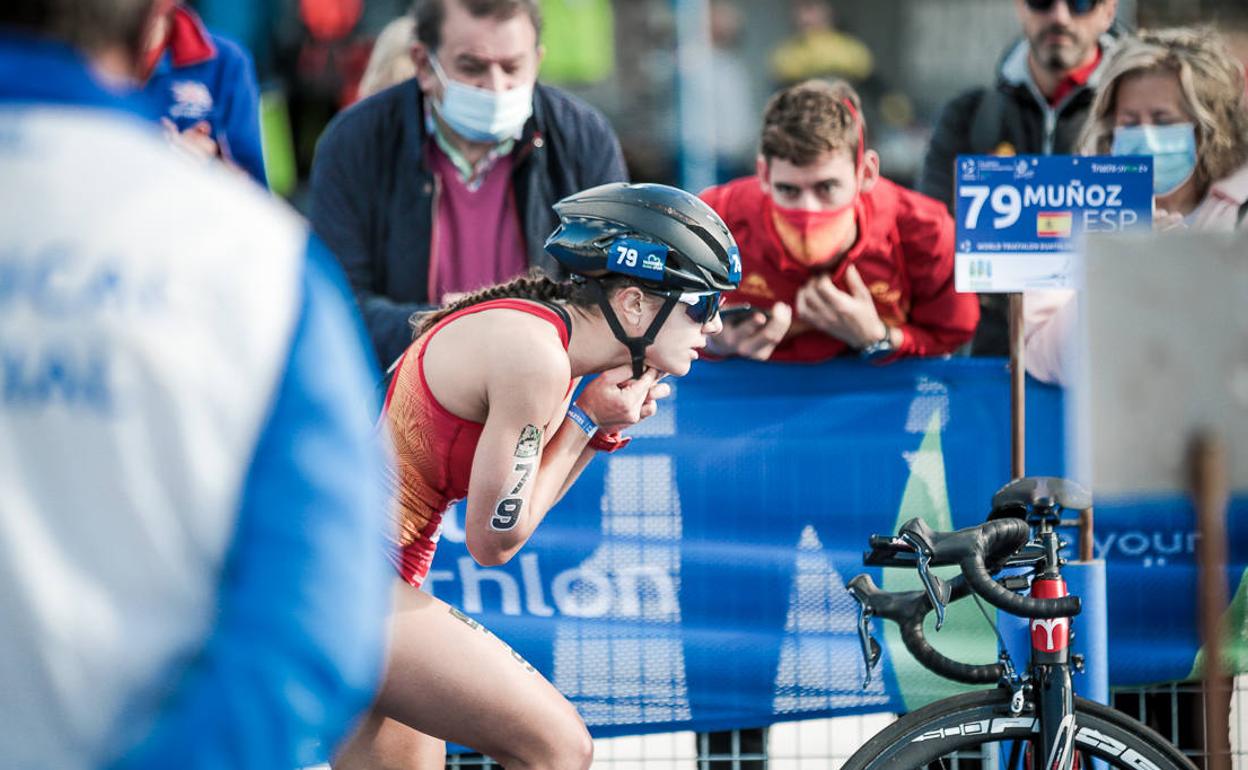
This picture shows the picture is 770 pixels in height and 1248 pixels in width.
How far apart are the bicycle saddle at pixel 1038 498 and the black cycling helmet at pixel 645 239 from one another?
2.48 feet

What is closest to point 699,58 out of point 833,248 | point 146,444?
point 833,248

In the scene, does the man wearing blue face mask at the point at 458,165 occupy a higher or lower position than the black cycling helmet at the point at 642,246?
higher

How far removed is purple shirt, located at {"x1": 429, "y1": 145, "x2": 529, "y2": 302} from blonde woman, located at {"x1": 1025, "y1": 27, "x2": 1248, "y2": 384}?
1.55 metres

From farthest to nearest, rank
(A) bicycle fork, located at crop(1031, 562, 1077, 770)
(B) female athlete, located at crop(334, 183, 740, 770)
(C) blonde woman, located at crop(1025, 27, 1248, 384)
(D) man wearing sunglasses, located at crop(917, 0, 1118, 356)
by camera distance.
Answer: (D) man wearing sunglasses, located at crop(917, 0, 1118, 356) < (C) blonde woman, located at crop(1025, 27, 1248, 384) < (A) bicycle fork, located at crop(1031, 562, 1077, 770) < (B) female athlete, located at crop(334, 183, 740, 770)

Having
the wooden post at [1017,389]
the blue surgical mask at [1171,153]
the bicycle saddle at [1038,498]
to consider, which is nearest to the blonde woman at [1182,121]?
the blue surgical mask at [1171,153]

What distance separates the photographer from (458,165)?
527 centimetres

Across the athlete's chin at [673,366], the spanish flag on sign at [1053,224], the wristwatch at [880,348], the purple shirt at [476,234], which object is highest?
the purple shirt at [476,234]

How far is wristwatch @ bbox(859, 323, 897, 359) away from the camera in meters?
4.61

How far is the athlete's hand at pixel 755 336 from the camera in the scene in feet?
14.9

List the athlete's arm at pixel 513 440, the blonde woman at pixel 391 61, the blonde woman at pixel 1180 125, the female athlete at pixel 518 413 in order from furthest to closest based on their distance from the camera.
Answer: the blonde woman at pixel 391 61, the blonde woman at pixel 1180 125, the athlete's arm at pixel 513 440, the female athlete at pixel 518 413

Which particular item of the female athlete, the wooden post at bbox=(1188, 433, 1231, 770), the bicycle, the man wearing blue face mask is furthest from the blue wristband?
the wooden post at bbox=(1188, 433, 1231, 770)

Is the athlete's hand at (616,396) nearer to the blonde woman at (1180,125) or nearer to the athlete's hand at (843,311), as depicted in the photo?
the athlete's hand at (843,311)

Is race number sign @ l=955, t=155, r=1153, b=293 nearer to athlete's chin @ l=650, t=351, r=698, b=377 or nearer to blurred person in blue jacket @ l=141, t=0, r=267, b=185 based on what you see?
athlete's chin @ l=650, t=351, r=698, b=377

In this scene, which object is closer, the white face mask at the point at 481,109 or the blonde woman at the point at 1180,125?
the blonde woman at the point at 1180,125
